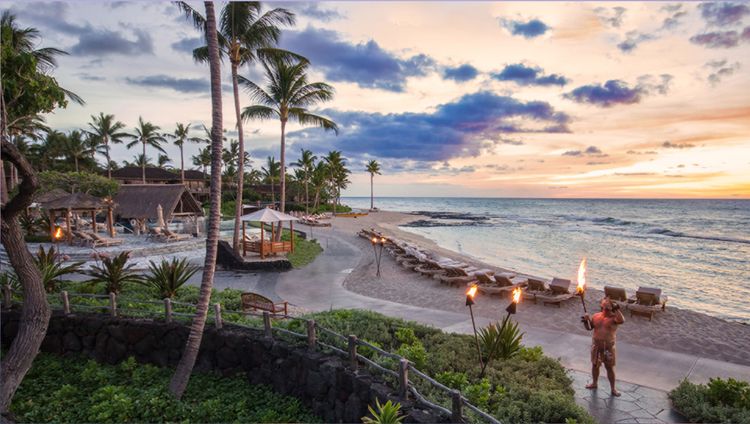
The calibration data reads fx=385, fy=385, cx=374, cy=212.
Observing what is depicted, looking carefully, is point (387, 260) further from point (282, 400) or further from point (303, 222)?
point (303, 222)

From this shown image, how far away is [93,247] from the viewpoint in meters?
22.5

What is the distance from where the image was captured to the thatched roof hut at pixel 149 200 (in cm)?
2900

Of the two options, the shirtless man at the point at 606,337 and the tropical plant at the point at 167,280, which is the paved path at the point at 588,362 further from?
the tropical plant at the point at 167,280

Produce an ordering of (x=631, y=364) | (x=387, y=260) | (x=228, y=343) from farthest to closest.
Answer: (x=387, y=260), (x=228, y=343), (x=631, y=364)

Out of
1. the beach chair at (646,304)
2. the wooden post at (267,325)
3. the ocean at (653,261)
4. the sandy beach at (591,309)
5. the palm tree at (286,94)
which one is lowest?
the ocean at (653,261)

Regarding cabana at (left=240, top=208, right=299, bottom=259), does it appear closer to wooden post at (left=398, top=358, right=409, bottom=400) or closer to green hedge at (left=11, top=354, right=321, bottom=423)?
green hedge at (left=11, top=354, right=321, bottom=423)

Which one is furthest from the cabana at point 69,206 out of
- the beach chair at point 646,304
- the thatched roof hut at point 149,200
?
the beach chair at point 646,304

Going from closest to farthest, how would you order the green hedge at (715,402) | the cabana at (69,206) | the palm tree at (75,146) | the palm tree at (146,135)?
the green hedge at (715,402) → the cabana at (69,206) → the palm tree at (75,146) → the palm tree at (146,135)

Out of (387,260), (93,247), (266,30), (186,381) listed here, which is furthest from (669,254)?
(93,247)

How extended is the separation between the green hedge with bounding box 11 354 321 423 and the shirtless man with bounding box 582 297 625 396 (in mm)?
4839

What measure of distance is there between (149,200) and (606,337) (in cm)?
3225

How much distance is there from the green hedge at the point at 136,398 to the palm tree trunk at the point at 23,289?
2.65 feet

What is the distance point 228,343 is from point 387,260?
14.5 m

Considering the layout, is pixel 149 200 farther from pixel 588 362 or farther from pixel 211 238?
pixel 588 362
